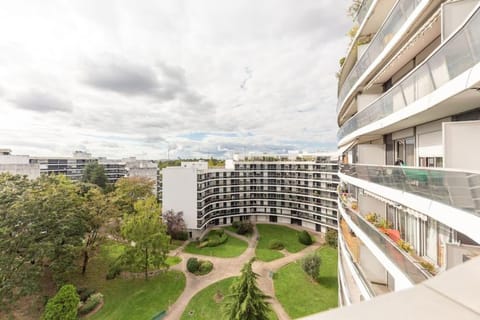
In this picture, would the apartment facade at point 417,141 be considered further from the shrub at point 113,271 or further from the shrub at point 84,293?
the shrub at point 113,271

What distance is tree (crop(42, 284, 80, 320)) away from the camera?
52.3 ft

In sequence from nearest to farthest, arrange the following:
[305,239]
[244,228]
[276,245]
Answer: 1. [276,245]
2. [305,239]
3. [244,228]

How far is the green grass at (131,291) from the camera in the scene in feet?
64.1

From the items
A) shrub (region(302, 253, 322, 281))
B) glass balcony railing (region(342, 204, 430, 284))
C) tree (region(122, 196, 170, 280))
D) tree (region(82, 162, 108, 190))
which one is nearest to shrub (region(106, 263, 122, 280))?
tree (region(122, 196, 170, 280))

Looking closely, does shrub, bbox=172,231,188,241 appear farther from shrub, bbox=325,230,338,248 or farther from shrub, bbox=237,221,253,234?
shrub, bbox=325,230,338,248

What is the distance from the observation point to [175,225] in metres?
35.5

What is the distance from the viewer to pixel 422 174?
19.3 ft

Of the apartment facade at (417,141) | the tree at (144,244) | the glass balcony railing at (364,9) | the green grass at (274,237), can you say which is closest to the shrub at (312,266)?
the green grass at (274,237)

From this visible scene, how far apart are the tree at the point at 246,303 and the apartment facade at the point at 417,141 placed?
5.29 meters

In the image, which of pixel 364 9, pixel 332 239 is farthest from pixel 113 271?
pixel 364 9

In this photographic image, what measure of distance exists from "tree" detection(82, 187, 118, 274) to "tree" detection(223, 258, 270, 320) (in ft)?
60.1

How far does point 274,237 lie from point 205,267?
14966 mm

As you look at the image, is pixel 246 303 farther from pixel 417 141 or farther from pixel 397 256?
pixel 417 141

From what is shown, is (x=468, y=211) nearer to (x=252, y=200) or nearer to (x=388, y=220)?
(x=388, y=220)
